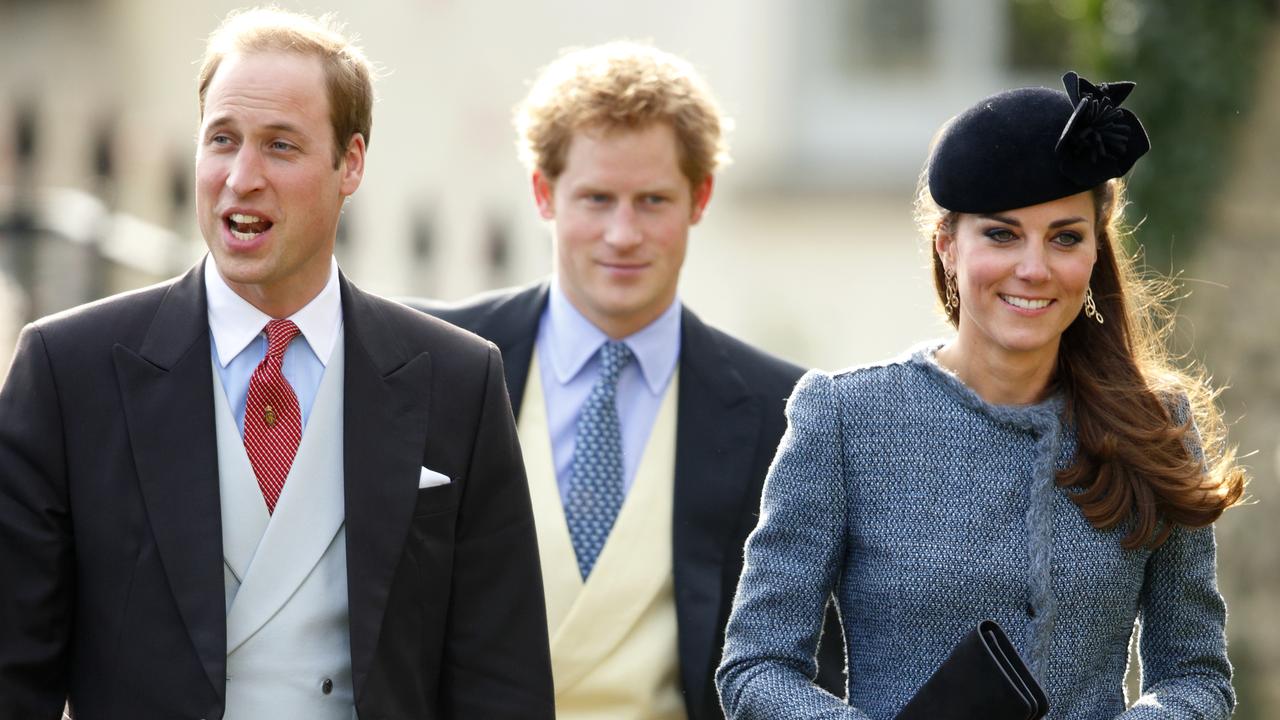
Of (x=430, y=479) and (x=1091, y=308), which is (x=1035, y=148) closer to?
(x=1091, y=308)

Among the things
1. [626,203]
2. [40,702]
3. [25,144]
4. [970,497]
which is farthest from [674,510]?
[25,144]

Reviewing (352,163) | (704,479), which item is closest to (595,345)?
(704,479)

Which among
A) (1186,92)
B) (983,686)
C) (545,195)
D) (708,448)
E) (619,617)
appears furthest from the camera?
(1186,92)

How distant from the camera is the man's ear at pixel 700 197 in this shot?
4229mm

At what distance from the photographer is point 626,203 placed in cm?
407

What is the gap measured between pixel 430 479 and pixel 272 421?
0.27 metres

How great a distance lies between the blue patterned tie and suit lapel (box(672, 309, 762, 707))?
138 millimetres

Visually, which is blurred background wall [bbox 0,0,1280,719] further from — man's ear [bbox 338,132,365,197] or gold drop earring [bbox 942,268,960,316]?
gold drop earring [bbox 942,268,960,316]

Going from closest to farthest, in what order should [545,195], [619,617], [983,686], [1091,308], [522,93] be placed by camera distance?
[983,686], [1091,308], [619,617], [545,195], [522,93]

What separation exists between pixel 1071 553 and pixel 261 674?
1256mm

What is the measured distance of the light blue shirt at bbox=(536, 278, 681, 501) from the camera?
4.03 meters

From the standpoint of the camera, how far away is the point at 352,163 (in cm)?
317

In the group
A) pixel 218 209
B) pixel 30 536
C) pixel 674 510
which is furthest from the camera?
pixel 674 510

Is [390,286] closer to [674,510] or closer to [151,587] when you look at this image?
[674,510]
